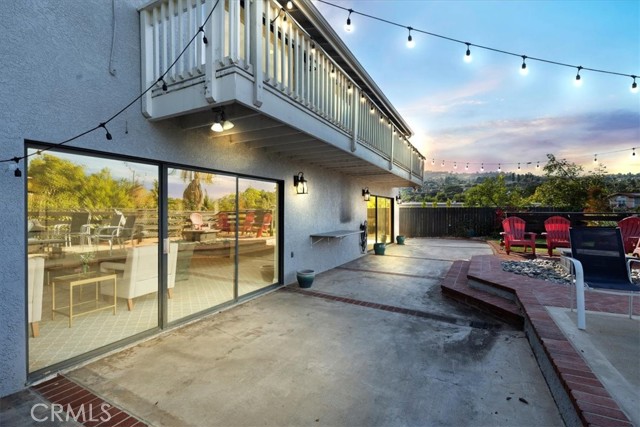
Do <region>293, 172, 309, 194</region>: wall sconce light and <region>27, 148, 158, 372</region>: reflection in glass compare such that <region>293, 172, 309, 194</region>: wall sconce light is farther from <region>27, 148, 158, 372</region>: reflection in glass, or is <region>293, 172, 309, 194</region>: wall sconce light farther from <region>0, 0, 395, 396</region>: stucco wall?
<region>27, 148, 158, 372</region>: reflection in glass

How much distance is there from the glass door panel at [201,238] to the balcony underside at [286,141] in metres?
0.79

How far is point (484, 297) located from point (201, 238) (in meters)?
5.05

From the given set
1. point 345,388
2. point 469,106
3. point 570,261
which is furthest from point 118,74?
point 469,106

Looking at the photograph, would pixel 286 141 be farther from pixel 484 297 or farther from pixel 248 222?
pixel 484 297

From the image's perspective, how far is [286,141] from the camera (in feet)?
16.5

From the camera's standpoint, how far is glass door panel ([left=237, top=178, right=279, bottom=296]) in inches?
214

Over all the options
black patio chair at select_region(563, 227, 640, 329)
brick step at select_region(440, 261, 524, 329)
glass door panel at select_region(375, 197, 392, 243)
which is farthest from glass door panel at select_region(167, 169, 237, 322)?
glass door panel at select_region(375, 197, 392, 243)

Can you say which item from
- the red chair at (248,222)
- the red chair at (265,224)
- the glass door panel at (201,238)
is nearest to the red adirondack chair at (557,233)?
the red chair at (265,224)

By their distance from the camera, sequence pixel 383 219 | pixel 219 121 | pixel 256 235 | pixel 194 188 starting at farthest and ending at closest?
1. pixel 383 219
2. pixel 256 235
3. pixel 194 188
4. pixel 219 121

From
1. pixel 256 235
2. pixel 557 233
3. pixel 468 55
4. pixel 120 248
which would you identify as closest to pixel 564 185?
pixel 557 233

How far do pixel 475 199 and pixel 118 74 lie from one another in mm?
19202

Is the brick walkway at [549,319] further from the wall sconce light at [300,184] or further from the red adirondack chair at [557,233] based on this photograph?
the wall sconce light at [300,184]

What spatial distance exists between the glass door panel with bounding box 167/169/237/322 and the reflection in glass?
1.19 feet

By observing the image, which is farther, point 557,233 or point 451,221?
point 451,221
